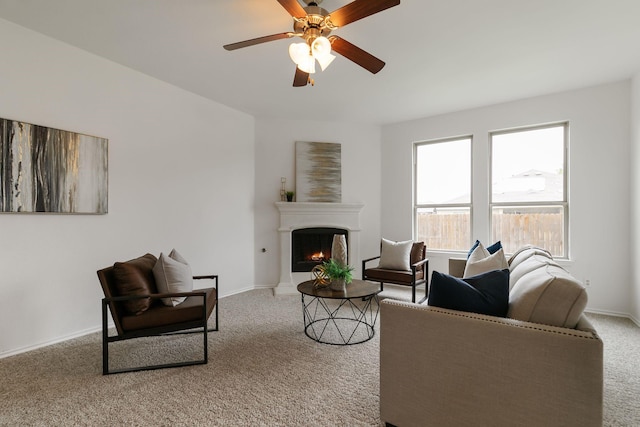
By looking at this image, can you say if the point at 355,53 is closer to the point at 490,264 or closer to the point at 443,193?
the point at 490,264

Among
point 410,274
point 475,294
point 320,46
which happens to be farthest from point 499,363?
point 410,274

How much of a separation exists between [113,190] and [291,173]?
8.51ft

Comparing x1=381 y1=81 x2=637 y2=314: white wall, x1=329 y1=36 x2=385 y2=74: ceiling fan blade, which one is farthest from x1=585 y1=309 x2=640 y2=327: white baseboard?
x1=329 y1=36 x2=385 y2=74: ceiling fan blade

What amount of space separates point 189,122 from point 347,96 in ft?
6.99

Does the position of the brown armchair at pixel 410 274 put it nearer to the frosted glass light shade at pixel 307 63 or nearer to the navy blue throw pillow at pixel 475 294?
the navy blue throw pillow at pixel 475 294

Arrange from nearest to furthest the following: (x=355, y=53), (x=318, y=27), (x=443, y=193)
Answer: (x=318, y=27), (x=355, y=53), (x=443, y=193)

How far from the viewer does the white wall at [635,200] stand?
3.50 m

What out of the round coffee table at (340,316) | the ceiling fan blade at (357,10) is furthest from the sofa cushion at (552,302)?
the ceiling fan blade at (357,10)

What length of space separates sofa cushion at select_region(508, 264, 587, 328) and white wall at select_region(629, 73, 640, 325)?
3096mm

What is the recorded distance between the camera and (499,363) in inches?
56.1

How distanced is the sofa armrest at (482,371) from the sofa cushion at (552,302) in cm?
11

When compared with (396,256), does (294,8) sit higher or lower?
higher

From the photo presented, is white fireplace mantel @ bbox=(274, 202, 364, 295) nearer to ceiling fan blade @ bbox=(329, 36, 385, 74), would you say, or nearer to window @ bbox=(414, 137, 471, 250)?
window @ bbox=(414, 137, 471, 250)

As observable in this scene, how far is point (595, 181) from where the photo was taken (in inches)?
153
